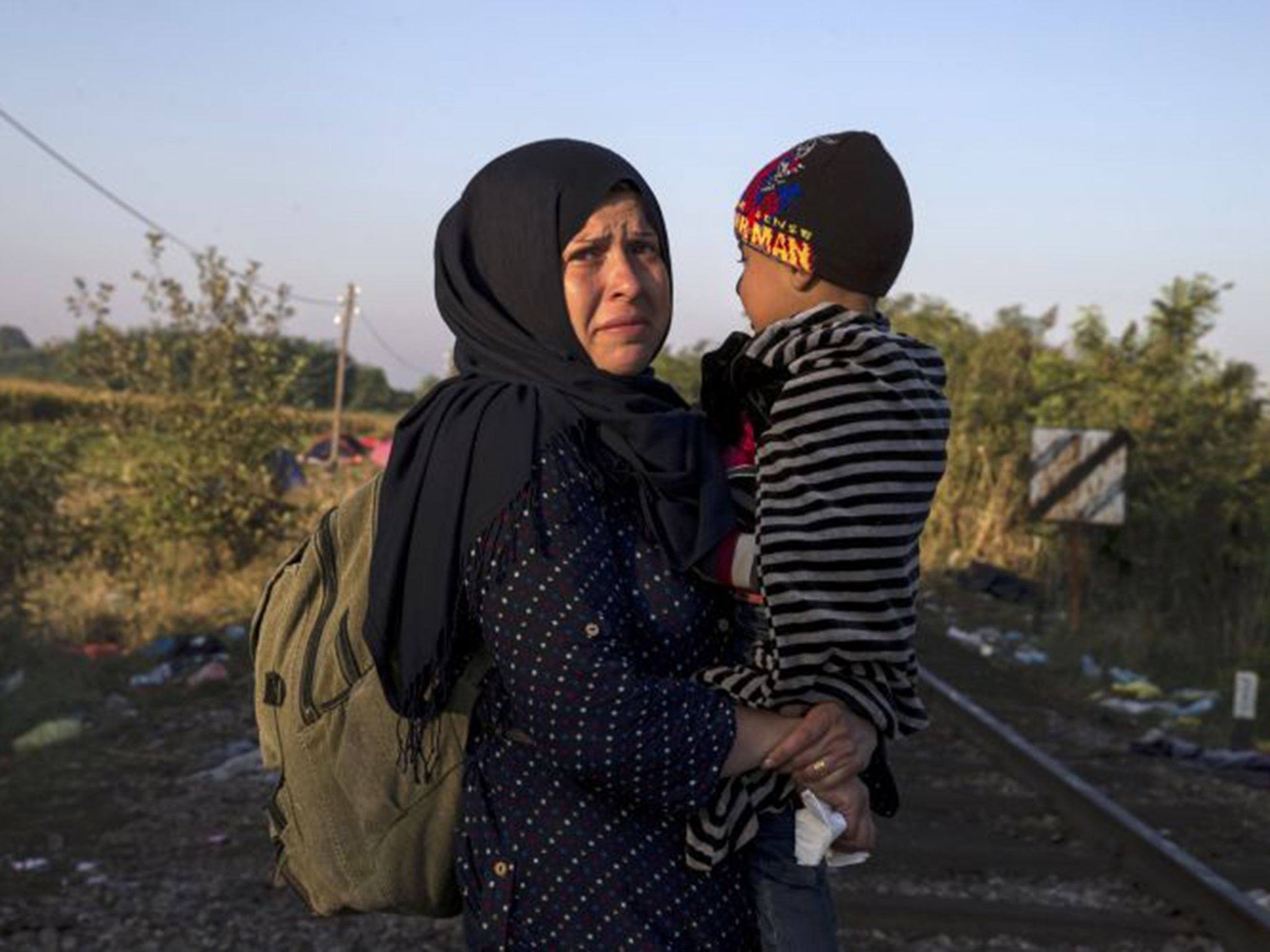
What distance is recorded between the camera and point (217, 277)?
51.2 feet

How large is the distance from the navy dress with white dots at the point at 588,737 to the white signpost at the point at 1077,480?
1274cm

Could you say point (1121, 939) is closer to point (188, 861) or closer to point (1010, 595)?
point (188, 861)

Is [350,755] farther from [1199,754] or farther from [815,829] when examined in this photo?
[1199,754]

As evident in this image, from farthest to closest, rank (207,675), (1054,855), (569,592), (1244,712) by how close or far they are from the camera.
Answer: (207,675), (1244,712), (1054,855), (569,592)

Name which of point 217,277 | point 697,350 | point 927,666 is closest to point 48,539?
point 217,277

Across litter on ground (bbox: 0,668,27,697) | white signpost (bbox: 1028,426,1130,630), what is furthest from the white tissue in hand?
white signpost (bbox: 1028,426,1130,630)

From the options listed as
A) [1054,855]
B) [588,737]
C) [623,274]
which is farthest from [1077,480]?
[588,737]

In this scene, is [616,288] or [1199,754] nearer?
[616,288]

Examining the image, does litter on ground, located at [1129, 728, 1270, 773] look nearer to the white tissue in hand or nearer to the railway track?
the railway track

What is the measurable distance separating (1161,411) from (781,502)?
48.8 ft

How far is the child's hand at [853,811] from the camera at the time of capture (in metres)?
2.02

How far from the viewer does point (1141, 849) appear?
6.26m

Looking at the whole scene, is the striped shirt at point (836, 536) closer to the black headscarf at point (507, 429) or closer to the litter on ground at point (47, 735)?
the black headscarf at point (507, 429)

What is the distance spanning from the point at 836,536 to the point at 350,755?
76 cm
